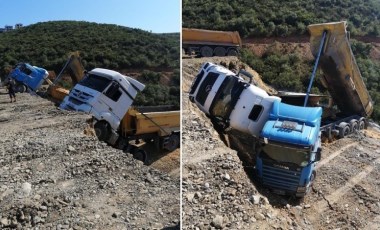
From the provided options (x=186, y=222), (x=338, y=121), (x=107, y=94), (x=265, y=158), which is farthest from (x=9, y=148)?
(x=338, y=121)

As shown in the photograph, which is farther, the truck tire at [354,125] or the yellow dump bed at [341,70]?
the truck tire at [354,125]

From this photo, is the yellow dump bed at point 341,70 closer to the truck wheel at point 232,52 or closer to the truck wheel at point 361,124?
the truck wheel at point 361,124

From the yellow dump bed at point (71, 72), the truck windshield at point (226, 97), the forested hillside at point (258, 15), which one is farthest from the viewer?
the yellow dump bed at point (71, 72)

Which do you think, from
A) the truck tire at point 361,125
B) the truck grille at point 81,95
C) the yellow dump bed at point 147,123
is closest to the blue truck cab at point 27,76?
the truck grille at point 81,95

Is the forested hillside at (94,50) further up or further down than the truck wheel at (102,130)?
further up

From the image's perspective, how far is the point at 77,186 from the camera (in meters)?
4.32

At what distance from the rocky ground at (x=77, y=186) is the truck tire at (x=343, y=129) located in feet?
8.06

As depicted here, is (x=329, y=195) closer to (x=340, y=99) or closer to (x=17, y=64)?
(x=340, y=99)

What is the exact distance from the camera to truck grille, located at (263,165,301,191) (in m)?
4.12

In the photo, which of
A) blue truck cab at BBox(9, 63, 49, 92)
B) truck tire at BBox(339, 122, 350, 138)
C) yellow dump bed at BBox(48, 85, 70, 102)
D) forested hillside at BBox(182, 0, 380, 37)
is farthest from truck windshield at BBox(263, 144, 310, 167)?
blue truck cab at BBox(9, 63, 49, 92)

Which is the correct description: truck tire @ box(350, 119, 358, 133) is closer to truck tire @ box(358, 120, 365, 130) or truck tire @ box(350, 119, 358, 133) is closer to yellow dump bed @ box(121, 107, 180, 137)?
truck tire @ box(358, 120, 365, 130)

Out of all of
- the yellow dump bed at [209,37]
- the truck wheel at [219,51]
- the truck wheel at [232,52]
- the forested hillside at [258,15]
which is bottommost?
the truck wheel at [219,51]

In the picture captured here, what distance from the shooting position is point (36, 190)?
418cm

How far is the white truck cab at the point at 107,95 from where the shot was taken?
6316mm
